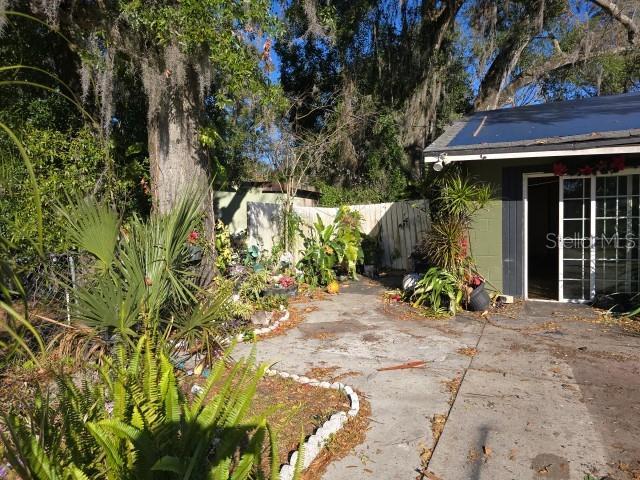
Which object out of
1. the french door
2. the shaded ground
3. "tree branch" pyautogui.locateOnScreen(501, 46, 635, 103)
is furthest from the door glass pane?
"tree branch" pyautogui.locateOnScreen(501, 46, 635, 103)

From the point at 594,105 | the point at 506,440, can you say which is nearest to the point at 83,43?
the point at 506,440

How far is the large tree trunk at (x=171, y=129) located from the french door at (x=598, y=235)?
572 centimetres

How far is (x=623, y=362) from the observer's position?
14.6 feet

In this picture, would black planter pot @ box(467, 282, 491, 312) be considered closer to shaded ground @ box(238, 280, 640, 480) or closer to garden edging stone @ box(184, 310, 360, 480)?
shaded ground @ box(238, 280, 640, 480)

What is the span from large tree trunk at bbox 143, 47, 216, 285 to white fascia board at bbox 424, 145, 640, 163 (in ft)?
12.0

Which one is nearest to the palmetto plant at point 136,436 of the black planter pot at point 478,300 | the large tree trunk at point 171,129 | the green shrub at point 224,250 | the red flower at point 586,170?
the large tree trunk at point 171,129

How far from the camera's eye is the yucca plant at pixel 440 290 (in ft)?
22.0

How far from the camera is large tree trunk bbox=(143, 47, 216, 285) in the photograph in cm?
591

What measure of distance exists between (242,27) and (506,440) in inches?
239

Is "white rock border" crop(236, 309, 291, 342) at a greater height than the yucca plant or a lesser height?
lesser

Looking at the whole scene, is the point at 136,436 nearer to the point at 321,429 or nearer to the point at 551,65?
the point at 321,429

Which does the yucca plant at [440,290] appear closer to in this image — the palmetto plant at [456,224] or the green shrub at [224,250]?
the palmetto plant at [456,224]

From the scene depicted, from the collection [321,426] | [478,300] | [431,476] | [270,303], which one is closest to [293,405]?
[321,426]

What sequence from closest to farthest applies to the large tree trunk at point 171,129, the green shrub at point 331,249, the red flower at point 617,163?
the large tree trunk at point 171,129, the red flower at point 617,163, the green shrub at point 331,249
